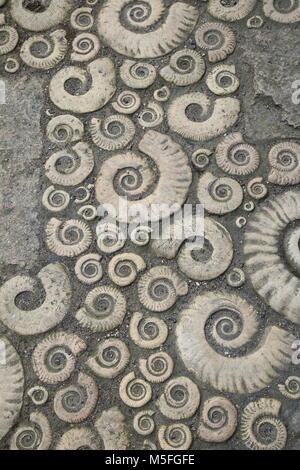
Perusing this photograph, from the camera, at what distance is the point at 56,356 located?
1.92 meters

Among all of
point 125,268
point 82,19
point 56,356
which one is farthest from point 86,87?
point 56,356

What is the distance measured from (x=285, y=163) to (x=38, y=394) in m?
0.95

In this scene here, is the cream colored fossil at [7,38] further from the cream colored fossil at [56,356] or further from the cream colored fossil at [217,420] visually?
the cream colored fossil at [217,420]

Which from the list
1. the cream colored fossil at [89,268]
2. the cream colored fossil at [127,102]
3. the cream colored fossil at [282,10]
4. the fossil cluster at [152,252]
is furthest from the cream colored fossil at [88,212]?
the cream colored fossil at [282,10]

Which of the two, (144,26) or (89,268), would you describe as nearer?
(89,268)

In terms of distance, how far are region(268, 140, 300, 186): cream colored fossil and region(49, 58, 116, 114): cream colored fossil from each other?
0.53 m

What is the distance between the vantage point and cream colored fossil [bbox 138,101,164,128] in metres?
2.12

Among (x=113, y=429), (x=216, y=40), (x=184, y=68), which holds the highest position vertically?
(x=216, y=40)

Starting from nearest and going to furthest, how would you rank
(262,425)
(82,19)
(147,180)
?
(262,425) < (147,180) < (82,19)

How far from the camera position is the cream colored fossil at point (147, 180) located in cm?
203

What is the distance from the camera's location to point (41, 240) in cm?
203

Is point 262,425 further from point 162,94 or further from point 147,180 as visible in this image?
point 162,94

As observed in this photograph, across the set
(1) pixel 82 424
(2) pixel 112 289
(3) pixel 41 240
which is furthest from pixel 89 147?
(1) pixel 82 424
